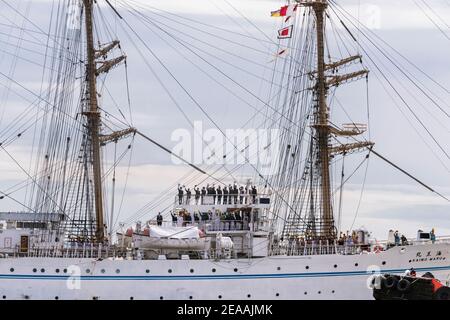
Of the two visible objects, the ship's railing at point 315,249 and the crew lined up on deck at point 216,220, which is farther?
the crew lined up on deck at point 216,220

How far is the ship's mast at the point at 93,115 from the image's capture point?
346 feet

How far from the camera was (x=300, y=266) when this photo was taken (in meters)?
99.6

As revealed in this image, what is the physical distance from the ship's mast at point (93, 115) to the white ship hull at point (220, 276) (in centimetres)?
524

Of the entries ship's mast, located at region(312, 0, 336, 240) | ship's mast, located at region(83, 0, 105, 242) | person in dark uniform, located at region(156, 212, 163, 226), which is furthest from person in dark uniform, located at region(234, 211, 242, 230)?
ship's mast, located at region(83, 0, 105, 242)

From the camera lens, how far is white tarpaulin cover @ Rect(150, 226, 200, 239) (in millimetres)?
100875

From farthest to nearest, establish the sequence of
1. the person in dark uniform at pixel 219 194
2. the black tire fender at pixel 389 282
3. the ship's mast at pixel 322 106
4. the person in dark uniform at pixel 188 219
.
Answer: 1. the ship's mast at pixel 322 106
2. the person in dark uniform at pixel 219 194
3. the person in dark uniform at pixel 188 219
4. the black tire fender at pixel 389 282

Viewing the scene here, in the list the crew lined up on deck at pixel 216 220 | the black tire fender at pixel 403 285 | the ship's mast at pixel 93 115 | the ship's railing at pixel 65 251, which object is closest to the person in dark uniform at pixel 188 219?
the crew lined up on deck at pixel 216 220

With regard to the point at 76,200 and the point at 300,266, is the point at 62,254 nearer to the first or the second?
the point at 76,200

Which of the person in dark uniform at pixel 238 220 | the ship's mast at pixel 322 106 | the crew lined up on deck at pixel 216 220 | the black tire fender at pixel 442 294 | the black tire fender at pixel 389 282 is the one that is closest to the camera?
the black tire fender at pixel 442 294

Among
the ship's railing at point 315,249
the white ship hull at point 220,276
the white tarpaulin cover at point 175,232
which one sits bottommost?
the white ship hull at point 220,276

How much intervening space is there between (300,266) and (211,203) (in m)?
8.15

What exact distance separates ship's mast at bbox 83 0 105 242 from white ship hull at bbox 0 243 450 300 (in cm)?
524

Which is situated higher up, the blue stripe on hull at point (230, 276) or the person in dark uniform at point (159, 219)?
the person in dark uniform at point (159, 219)

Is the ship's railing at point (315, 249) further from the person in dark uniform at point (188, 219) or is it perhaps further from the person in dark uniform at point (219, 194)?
the person in dark uniform at point (188, 219)
